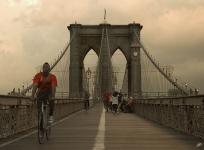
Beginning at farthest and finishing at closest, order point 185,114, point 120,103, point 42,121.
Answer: point 120,103 → point 185,114 → point 42,121

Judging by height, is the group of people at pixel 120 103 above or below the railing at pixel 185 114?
above

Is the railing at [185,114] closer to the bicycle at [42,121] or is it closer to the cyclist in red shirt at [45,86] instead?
the cyclist in red shirt at [45,86]

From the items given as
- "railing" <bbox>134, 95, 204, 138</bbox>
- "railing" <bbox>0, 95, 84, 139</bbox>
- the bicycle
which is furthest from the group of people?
the bicycle

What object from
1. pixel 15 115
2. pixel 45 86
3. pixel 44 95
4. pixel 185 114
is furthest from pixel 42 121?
pixel 185 114

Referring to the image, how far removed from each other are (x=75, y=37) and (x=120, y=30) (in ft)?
25.5

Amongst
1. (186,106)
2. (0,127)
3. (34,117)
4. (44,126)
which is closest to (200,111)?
(186,106)

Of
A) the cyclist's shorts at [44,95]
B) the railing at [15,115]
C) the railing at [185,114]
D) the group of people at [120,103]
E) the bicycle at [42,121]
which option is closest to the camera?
the bicycle at [42,121]

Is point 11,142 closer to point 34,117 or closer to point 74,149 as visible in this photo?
point 74,149

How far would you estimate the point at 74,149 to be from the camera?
12.9 meters

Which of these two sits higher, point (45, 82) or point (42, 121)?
point (45, 82)

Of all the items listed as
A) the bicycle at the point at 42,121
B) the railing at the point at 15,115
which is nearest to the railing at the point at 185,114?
the bicycle at the point at 42,121

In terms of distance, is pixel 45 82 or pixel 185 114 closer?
pixel 45 82

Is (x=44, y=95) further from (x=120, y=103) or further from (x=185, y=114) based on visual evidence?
(x=120, y=103)

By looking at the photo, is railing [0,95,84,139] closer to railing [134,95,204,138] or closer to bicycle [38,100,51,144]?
bicycle [38,100,51,144]
